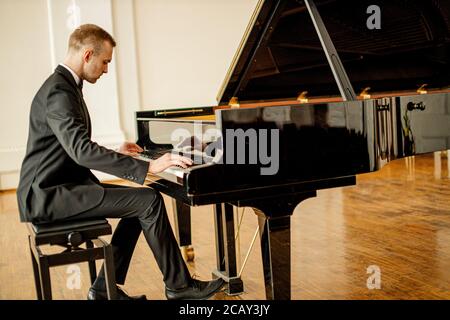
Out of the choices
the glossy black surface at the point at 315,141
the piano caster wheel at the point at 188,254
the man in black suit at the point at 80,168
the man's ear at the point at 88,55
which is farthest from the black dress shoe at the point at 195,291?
the man's ear at the point at 88,55

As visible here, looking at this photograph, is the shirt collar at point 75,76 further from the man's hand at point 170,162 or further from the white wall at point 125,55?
the white wall at point 125,55

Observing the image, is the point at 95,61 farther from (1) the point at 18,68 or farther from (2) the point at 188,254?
(1) the point at 18,68

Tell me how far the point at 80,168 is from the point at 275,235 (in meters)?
0.92

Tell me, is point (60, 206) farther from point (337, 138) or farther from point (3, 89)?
point (3, 89)

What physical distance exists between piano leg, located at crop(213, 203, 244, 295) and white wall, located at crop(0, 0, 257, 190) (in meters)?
4.39

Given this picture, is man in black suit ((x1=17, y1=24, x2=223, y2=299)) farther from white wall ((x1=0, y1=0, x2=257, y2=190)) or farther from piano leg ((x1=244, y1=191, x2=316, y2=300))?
white wall ((x1=0, y1=0, x2=257, y2=190))

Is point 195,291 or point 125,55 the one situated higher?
point 125,55

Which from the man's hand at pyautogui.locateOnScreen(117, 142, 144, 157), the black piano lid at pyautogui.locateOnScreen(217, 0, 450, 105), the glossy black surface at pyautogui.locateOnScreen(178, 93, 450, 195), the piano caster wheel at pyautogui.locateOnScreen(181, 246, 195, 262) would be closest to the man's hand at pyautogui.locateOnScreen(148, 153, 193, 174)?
the glossy black surface at pyautogui.locateOnScreen(178, 93, 450, 195)

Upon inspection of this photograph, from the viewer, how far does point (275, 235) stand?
2553 mm

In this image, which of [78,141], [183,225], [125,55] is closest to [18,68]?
[125,55]

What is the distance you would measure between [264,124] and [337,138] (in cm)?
36

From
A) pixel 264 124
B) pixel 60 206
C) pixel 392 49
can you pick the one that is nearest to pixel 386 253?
pixel 392 49

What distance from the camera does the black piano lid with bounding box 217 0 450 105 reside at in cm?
342

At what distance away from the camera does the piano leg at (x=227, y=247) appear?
120 inches
